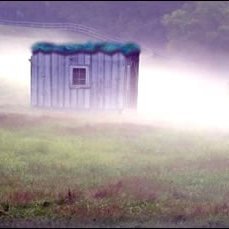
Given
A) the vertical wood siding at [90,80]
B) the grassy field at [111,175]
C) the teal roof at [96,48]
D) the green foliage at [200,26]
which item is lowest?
the grassy field at [111,175]

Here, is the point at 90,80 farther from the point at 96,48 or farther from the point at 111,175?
the point at 111,175

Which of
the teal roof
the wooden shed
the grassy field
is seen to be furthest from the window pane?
the grassy field

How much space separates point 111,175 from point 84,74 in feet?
42.9

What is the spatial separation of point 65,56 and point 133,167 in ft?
41.2

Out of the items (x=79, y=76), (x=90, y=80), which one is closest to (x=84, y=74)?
(x=79, y=76)

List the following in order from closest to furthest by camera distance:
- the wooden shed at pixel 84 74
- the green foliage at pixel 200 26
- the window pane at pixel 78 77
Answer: the wooden shed at pixel 84 74
the window pane at pixel 78 77
the green foliage at pixel 200 26

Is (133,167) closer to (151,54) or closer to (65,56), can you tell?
(65,56)

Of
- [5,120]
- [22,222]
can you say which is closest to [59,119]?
[5,120]

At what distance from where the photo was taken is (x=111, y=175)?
1375 centimetres

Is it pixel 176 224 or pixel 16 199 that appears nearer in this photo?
pixel 176 224

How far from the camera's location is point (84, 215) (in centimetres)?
1029

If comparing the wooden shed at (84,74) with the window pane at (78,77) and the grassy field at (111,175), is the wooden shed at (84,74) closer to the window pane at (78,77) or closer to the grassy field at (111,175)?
the window pane at (78,77)

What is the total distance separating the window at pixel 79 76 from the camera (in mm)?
26234

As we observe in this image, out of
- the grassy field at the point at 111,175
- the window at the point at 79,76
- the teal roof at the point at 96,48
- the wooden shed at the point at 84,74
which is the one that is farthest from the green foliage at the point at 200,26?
the grassy field at the point at 111,175
